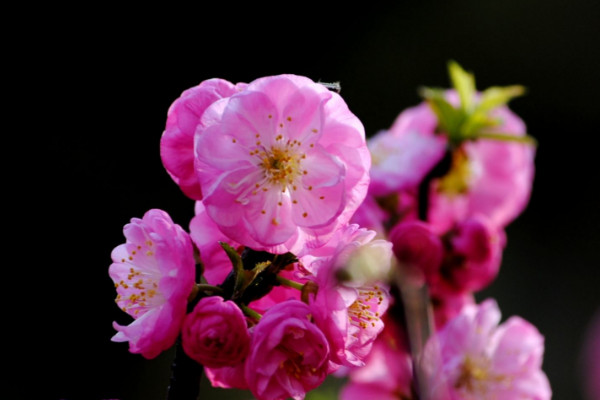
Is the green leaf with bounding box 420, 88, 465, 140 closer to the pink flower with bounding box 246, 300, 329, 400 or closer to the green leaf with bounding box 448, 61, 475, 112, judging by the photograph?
the green leaf with bounding box 448, 61, 475, 112

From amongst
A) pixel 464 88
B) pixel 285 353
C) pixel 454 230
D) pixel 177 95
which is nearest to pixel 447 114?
pixel 464 88

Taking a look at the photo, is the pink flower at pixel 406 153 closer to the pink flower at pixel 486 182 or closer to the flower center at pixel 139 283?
the pink flower at pixel 486 182

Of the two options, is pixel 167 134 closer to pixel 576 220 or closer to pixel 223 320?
pixel 223 320

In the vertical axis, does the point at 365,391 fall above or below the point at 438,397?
below

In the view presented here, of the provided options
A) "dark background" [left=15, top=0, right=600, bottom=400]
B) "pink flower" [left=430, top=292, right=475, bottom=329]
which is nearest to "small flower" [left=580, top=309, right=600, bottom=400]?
"pink flower" [left=430, top=292, right=475, bottom=329]

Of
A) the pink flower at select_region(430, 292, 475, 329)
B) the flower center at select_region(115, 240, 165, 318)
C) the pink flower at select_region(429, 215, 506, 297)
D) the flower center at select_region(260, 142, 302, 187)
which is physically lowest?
the pink flower at select_region(430, 292, 475, 329)

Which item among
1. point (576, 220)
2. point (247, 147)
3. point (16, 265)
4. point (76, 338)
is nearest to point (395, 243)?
point (247, 147)
